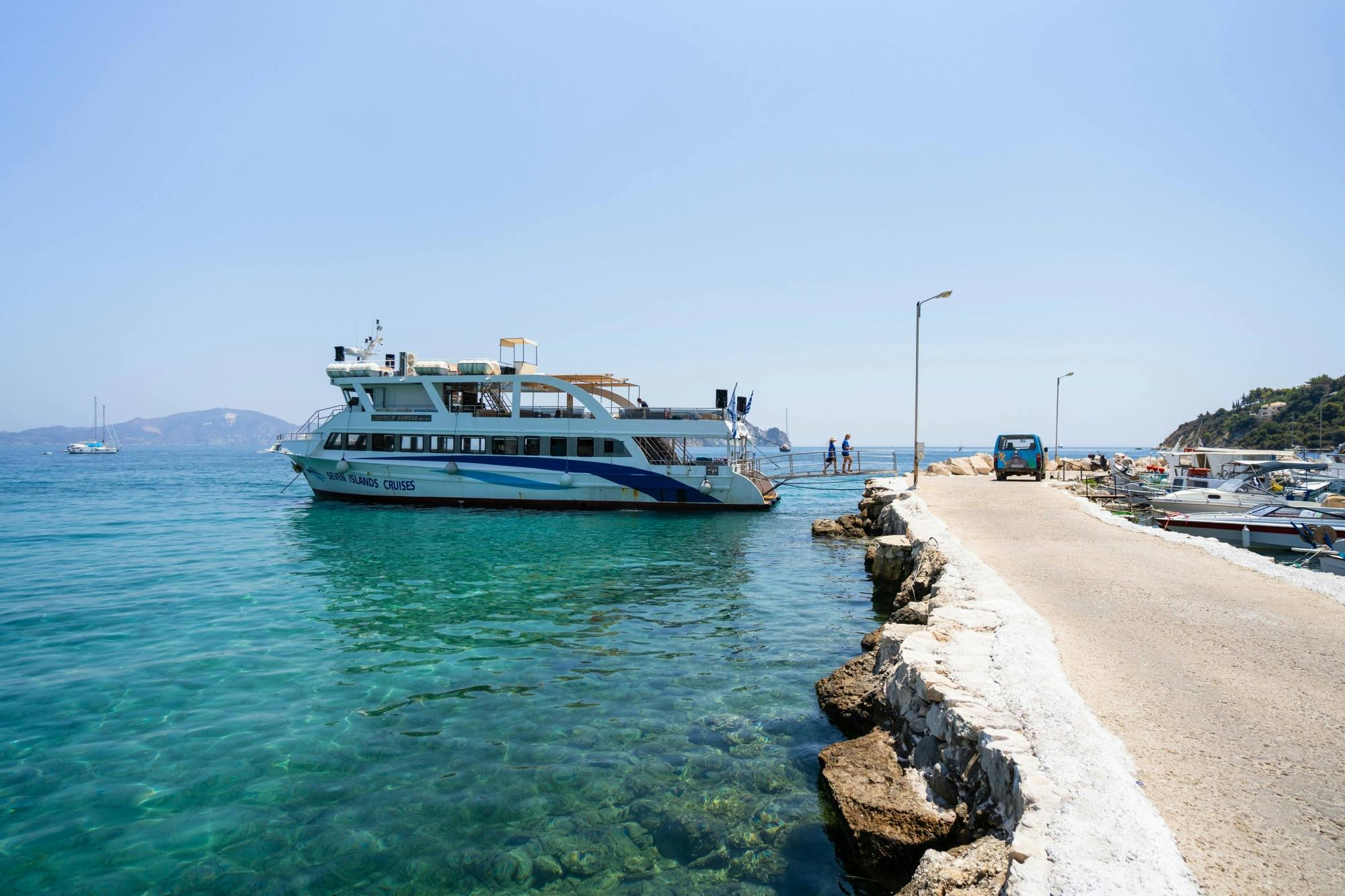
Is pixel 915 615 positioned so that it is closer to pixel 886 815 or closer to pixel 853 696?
pixel 853 696

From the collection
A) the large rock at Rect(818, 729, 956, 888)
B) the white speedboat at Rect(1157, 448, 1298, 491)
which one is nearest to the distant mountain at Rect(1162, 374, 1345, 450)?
the white speedboat at Rect(1157, 448, 1298, 491)

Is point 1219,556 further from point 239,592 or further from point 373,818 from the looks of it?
point 239,592

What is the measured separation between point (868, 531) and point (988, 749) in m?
19.1

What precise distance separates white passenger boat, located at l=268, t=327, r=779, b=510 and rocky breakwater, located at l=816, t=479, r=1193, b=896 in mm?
21078

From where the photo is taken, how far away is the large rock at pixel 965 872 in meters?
3.53

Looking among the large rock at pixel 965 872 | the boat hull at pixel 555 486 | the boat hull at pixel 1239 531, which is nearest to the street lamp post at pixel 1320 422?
the boat hull at pixel 1239 531

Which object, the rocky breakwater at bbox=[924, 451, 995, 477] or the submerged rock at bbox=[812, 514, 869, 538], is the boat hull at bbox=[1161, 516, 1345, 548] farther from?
the rocky breakwater at bbox=[924, 451, 995, 477]

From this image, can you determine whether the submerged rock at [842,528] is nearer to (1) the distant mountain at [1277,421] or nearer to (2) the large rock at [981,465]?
(2) the large rock at [981,465]

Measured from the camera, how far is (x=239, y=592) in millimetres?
14141

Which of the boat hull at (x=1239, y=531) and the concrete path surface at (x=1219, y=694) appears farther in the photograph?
the boat hull at (x=1239, y=531)

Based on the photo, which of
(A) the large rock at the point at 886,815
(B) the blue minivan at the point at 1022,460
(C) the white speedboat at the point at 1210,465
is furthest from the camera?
(B) the blue minivan at the point at 1022,460

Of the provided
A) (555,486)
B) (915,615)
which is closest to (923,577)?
→ (915,615)

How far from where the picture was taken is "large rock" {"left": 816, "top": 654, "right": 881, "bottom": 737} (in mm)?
6844

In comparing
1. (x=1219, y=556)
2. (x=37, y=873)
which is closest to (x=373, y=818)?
(x=37, y=873)
